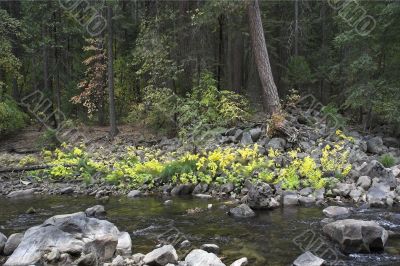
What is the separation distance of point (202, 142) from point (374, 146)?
236 inches

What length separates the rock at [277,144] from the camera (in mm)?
14078

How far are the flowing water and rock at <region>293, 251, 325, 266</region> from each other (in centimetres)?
29

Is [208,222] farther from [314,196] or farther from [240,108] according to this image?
[240,108]

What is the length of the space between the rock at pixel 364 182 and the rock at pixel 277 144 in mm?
3279

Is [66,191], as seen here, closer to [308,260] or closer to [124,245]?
[124,245]

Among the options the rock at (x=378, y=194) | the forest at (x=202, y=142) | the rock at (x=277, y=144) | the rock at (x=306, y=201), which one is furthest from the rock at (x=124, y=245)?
the rock at (x=277, y=144)

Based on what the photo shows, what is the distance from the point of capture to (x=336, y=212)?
916 cm

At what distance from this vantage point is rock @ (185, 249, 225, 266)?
240 inches

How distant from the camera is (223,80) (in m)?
22.0

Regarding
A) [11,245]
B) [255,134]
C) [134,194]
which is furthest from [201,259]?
[255,134]

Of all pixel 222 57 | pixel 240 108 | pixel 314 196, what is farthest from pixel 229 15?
pixel 314 196

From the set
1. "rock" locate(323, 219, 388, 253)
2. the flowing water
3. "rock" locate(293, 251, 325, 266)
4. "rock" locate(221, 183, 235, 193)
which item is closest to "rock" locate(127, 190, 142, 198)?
the flowing water

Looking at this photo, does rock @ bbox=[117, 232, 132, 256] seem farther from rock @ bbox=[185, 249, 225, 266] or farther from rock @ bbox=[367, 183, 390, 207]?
rock @ bbox=[367, 183, 390, 207]

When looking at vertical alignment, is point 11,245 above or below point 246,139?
below
